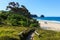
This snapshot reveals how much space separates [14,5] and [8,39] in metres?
64.8

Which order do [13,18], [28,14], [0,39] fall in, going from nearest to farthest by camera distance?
[0,39]
[13,18]
[28,14]

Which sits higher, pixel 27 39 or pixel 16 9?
pixel 27 39

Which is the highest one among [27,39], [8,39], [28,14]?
[8,39]

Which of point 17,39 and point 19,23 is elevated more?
point 17,39

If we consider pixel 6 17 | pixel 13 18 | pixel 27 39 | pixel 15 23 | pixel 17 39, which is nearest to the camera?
pixel 17 39

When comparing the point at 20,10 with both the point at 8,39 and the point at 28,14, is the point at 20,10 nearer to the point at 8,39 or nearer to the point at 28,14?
Result: the point at 28,14

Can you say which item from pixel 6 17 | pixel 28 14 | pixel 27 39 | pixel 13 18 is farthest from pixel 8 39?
pixel 28 14

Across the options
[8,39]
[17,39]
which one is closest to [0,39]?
[8,39]

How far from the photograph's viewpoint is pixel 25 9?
79188 millimetres

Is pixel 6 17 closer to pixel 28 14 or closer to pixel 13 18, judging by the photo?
pixel 13 18

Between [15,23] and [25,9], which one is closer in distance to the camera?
[15,23]

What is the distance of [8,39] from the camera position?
16734mm

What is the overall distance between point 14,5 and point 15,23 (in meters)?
33.5

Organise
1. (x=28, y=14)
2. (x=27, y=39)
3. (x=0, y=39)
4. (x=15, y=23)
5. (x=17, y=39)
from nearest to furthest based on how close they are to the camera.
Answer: (x=0, y=39), (x=17, y=39), (x=27, y=39), (x=15, y=23), (x=28, y=14)
